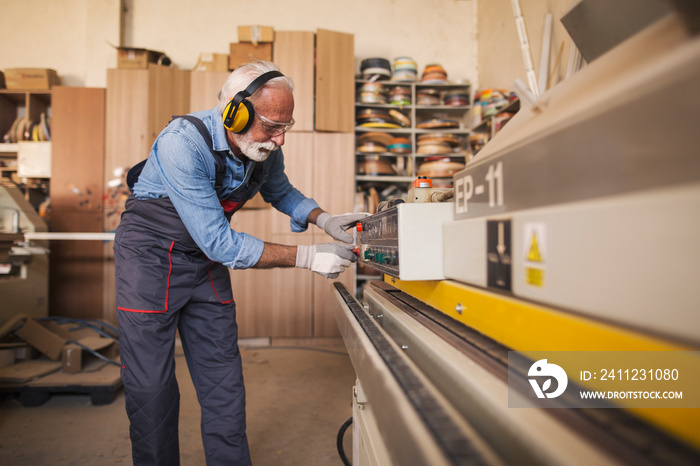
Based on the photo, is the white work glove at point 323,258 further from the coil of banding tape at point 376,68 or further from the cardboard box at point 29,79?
the cardboard box at point 29,79

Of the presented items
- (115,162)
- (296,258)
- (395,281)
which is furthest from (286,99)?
(115,162)

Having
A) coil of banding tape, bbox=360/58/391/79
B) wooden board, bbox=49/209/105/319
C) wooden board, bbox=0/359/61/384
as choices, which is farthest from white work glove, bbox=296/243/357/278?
wooden board, bbox=49/209/105/319

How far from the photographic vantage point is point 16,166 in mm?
3426

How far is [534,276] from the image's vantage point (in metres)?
0.50

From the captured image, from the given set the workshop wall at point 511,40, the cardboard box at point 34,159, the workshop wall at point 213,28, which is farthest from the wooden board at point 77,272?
the workshop wall at point 511,40

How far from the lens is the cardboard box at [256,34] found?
10.6 feet

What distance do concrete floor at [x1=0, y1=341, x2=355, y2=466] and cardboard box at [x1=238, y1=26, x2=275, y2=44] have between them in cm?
257

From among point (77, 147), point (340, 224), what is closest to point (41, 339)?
point (77, 147)

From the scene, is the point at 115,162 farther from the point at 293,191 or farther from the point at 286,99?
the point at 286,99

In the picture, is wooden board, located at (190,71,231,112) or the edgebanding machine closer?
the edgebanding machine

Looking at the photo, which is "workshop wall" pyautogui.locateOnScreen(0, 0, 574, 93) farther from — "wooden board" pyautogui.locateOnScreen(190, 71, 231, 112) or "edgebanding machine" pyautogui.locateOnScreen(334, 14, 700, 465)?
"edgebanding machine" pyautogui.locateOnScreen(334, 14, 700, 465)

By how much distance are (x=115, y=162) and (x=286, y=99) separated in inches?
105

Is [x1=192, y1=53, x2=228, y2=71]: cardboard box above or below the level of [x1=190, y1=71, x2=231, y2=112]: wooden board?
above

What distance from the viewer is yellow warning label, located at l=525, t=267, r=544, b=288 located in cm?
48
